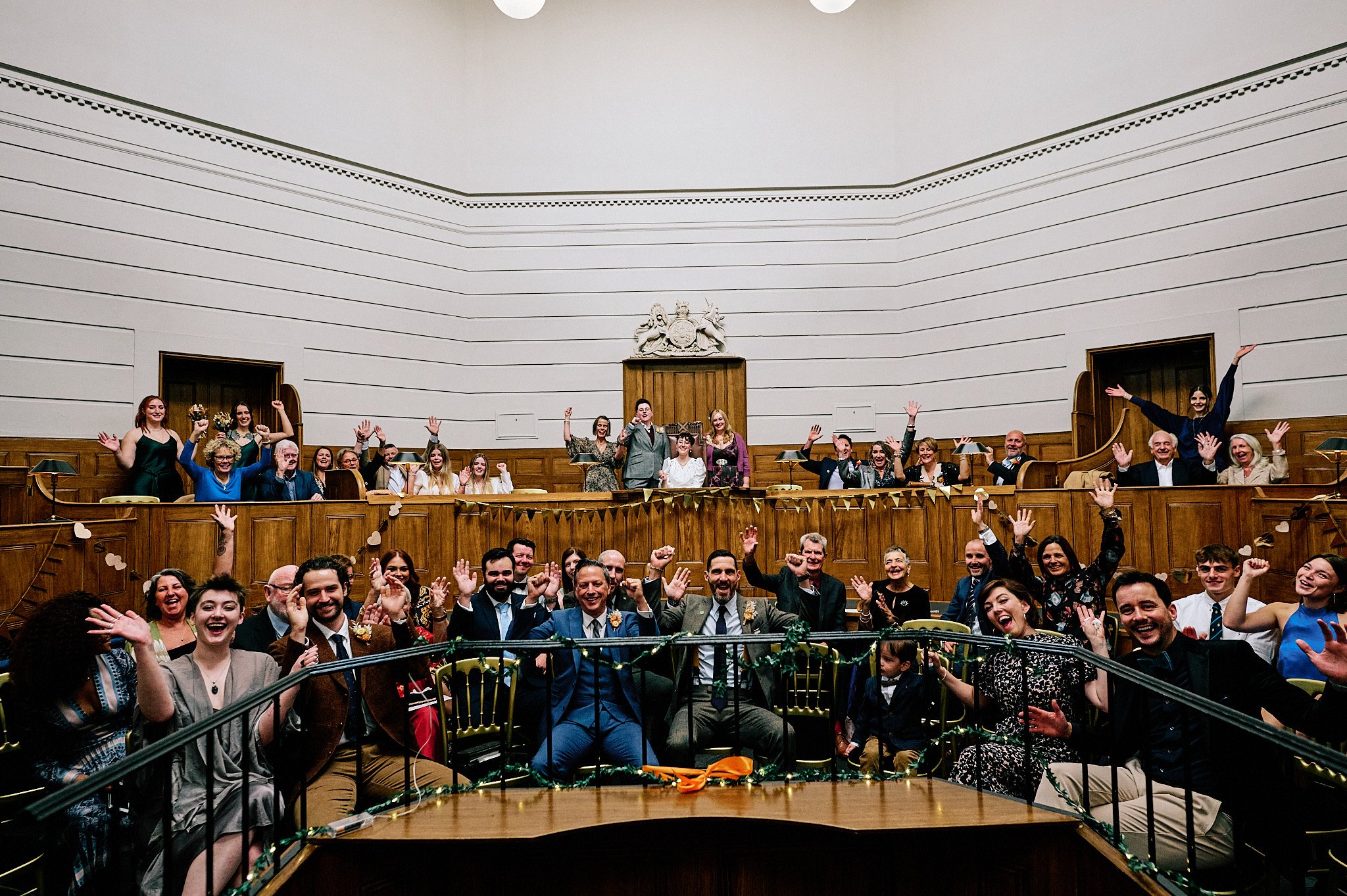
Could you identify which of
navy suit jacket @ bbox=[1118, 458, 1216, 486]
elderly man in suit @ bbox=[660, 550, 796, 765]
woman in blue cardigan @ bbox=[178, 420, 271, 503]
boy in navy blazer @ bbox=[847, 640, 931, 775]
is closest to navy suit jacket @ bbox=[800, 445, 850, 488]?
navy suit jacket @ bbox=[1118, 458, 1216, 486]

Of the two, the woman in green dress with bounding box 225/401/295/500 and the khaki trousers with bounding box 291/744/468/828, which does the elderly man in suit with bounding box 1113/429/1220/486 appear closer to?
the khaki trousers with bounding box 291/744/468/828

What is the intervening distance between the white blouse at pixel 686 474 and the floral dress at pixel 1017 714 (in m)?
4.37

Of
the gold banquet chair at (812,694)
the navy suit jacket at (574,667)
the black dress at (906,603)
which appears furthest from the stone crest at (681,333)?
the navy suit jacket at (574,667)

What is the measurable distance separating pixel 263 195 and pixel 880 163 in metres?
7.72

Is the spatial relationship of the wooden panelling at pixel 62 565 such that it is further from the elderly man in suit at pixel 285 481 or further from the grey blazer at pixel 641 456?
the grey blazer at pixel 641 456

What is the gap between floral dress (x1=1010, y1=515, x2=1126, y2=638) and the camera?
461 cm

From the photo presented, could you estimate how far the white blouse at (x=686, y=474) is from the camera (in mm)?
8062

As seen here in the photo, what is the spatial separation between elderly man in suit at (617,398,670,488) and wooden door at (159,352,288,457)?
14.0 ft

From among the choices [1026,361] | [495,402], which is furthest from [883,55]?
[495,402]

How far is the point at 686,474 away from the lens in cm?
809

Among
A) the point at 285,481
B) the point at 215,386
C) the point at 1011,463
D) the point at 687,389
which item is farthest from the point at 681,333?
the point at 215,386

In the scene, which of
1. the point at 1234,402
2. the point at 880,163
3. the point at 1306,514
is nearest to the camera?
the point at 1306,514

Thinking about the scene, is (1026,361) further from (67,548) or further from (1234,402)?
(67,548)

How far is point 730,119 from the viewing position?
1122 cm
